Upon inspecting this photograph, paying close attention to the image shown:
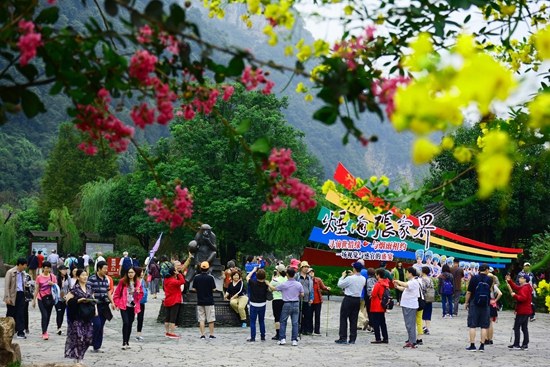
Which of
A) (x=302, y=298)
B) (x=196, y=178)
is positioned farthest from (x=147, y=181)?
(x=302, y=298)

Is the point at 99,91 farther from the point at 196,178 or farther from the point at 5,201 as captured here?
the point at 5,201

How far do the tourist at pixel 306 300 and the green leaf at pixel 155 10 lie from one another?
1286 centimetres

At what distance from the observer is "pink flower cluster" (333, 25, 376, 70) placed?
405 centimetres

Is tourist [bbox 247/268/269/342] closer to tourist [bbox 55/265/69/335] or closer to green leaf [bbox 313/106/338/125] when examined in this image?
tourist [bbox 55/265/69/335]

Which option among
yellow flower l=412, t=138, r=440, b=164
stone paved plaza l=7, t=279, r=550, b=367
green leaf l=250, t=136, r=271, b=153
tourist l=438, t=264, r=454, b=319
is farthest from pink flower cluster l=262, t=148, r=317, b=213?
tourist l=438, t=264, r=454, b=319

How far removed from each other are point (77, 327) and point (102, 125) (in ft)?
26.9

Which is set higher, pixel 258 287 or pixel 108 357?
pixel 258 287

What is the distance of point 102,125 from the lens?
4.03 m

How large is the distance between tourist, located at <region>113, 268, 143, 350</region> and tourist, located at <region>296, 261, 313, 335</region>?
154 inches

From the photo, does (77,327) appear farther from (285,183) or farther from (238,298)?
(285,183)

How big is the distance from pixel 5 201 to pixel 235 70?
89742 millimetres

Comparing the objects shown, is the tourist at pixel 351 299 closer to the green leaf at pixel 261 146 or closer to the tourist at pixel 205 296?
the tourist at pixel 205 296

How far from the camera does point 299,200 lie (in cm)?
383

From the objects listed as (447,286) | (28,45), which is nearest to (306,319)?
(447,286)
